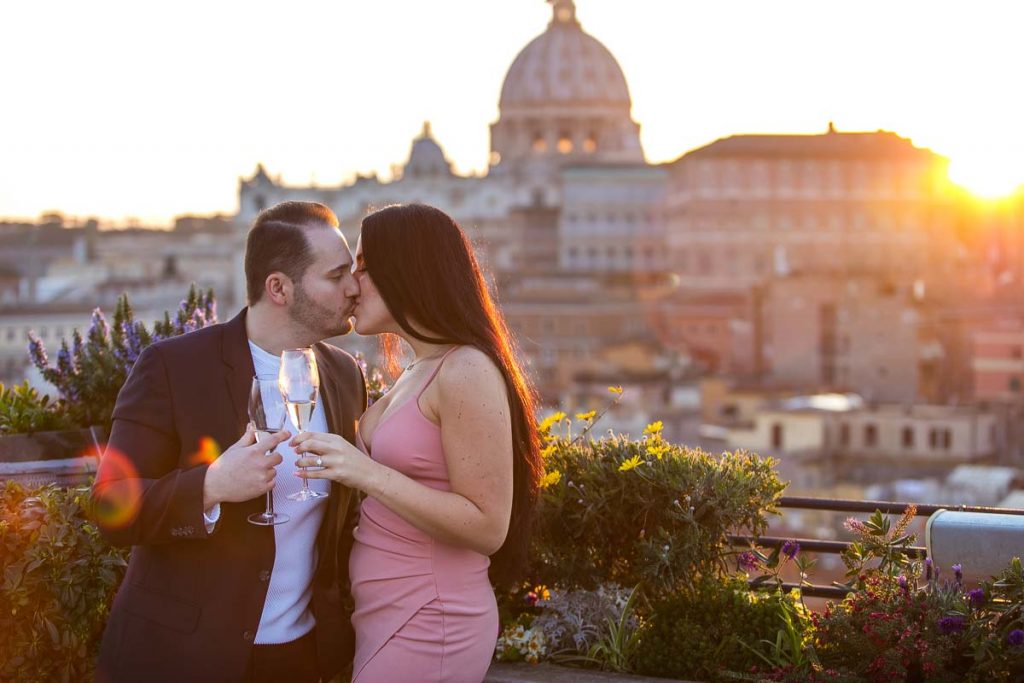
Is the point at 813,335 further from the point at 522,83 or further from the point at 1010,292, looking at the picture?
the point at 522,83

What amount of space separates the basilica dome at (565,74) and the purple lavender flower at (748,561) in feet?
299

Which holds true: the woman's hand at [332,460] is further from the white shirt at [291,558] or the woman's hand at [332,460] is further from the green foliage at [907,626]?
the green foliage at [907,626]

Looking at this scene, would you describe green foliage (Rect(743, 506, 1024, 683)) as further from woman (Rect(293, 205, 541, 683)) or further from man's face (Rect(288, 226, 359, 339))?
man's face (Rect(288, 226, 359, 339))

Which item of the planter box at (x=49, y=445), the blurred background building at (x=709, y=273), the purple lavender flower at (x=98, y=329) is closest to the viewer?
the planter box at (x=49, y=445)

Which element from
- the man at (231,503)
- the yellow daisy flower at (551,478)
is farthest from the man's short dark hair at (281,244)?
the yellow daisy flower at (551,478)

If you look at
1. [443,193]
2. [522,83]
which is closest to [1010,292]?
[443,193]

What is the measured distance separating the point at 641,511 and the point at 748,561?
1.14 feet

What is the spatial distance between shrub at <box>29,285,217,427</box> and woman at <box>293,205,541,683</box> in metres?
1.62

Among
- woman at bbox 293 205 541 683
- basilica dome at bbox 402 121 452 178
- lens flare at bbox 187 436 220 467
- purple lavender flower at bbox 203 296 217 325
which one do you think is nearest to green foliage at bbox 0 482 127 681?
lens flare at bbox 187 436 220 467

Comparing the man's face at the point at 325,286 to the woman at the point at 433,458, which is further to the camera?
the man's face at the point at 325,286

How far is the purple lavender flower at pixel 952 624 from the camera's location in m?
3.44

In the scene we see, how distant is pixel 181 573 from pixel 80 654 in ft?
1.85

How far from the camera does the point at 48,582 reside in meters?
3.60

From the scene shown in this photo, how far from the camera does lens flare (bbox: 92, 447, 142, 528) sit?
313cm
